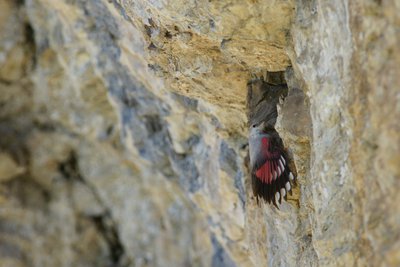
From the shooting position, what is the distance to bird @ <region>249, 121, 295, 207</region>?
1377 mm

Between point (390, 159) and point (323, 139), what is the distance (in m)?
0.26

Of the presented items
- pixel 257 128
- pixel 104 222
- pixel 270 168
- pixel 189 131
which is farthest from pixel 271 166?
pixel 104 222

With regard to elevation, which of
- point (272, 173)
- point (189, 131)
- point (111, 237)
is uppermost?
point (272, 173)

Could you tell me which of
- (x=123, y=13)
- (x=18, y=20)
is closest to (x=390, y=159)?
→ (x=123, y=13)

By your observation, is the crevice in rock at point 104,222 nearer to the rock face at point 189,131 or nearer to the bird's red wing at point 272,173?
the rock face at point 189,131

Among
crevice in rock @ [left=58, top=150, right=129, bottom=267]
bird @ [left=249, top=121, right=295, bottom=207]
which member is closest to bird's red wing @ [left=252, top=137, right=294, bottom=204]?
bird @ [left=249, top=121, right=295, bottom=207]

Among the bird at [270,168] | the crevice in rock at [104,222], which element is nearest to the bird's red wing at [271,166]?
the bird at [270,168]

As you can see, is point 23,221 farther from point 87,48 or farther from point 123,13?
point 123,13

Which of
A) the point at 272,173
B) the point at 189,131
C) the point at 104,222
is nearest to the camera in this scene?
the point at 272,173

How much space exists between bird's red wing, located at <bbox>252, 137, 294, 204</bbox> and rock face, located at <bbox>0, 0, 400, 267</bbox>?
4 cm

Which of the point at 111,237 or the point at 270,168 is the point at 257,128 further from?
the point at 111,237

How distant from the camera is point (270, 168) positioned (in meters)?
1.38

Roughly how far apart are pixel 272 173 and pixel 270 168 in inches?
0.4

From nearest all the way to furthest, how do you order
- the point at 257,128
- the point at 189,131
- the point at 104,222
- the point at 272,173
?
the point at 272,173 → the point at 257,128 → the point at 189,131 → the point at 104,222
